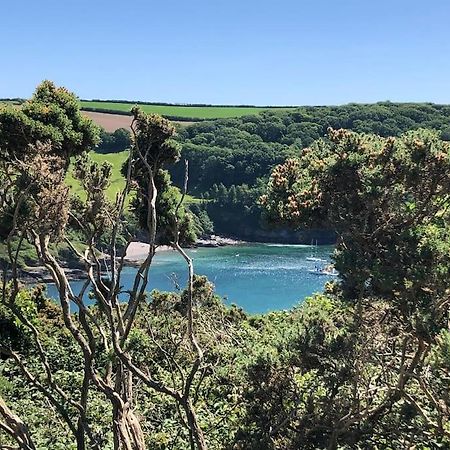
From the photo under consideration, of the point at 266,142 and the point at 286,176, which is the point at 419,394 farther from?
the point at 266,142

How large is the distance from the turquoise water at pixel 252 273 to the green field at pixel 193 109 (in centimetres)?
5893

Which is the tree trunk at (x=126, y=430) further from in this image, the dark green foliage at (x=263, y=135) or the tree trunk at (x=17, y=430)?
the dark green foliage at (x=263, y=135)

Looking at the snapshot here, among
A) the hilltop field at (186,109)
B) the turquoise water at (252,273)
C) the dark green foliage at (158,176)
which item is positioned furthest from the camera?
the hilltop field at (186,109)

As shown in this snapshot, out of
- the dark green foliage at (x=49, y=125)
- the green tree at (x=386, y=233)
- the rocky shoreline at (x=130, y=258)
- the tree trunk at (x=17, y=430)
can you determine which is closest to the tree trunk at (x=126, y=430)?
the tree trunk at (x=17, y=430)

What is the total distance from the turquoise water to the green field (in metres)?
58.9

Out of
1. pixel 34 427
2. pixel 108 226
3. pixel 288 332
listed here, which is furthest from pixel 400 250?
pixel 34 427

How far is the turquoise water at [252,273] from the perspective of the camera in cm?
6612

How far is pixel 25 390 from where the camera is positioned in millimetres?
13164

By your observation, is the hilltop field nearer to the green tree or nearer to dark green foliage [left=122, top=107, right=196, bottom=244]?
dark green foliage [left=122, top=107, right=196, bottom=244]

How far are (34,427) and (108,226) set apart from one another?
4.24 metres

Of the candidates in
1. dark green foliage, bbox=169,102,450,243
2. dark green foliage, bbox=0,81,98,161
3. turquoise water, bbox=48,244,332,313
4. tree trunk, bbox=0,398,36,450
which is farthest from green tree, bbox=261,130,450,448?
dark green foliage, bbox=169,102,450,243

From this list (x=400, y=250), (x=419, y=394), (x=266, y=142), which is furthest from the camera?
(x=266, y=142)

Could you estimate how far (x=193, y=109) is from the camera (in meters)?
171

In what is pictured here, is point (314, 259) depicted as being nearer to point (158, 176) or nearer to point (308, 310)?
point (158, 176)
